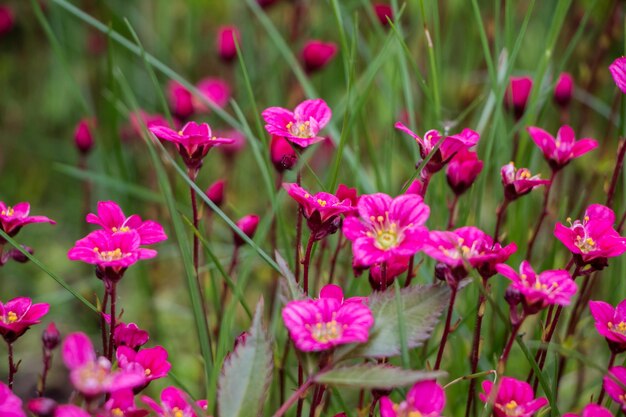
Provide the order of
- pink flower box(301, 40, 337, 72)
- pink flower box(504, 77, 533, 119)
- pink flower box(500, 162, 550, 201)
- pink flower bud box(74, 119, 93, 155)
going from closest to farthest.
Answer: pink flower box(500, 162, 550, 201)
pink flower box(504, 77, 533, 119)
pink flower bud box(74, 119, 93, 155)
pink flower box(301, 40, 337, 72)

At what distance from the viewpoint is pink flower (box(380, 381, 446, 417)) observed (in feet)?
2.54

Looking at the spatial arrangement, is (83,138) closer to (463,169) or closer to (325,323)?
(463,169)

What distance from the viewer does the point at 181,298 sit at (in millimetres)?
2102

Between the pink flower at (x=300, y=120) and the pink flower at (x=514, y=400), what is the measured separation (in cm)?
37

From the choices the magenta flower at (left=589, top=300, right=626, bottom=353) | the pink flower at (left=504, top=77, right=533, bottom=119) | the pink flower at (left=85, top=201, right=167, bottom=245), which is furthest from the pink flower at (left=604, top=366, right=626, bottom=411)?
the pink flower at (left=504, top=77, right=533, bottom=119)

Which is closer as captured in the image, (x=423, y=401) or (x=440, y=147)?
(x=423, y=401)

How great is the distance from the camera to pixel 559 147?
1.12 metres

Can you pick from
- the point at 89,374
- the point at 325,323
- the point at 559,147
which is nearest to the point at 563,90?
the point at 559,147

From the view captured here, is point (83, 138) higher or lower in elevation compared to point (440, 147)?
lower

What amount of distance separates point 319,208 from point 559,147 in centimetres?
44

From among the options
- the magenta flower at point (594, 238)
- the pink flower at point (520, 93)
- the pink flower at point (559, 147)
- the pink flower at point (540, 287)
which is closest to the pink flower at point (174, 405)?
the pink flower at point (540, 287)

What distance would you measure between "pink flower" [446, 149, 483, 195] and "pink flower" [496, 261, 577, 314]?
26 centimetres

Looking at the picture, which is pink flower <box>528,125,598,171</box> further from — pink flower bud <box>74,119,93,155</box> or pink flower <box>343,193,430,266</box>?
pink flower bud <box>74,119,93,155</box>

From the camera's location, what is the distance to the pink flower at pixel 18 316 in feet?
2.89
